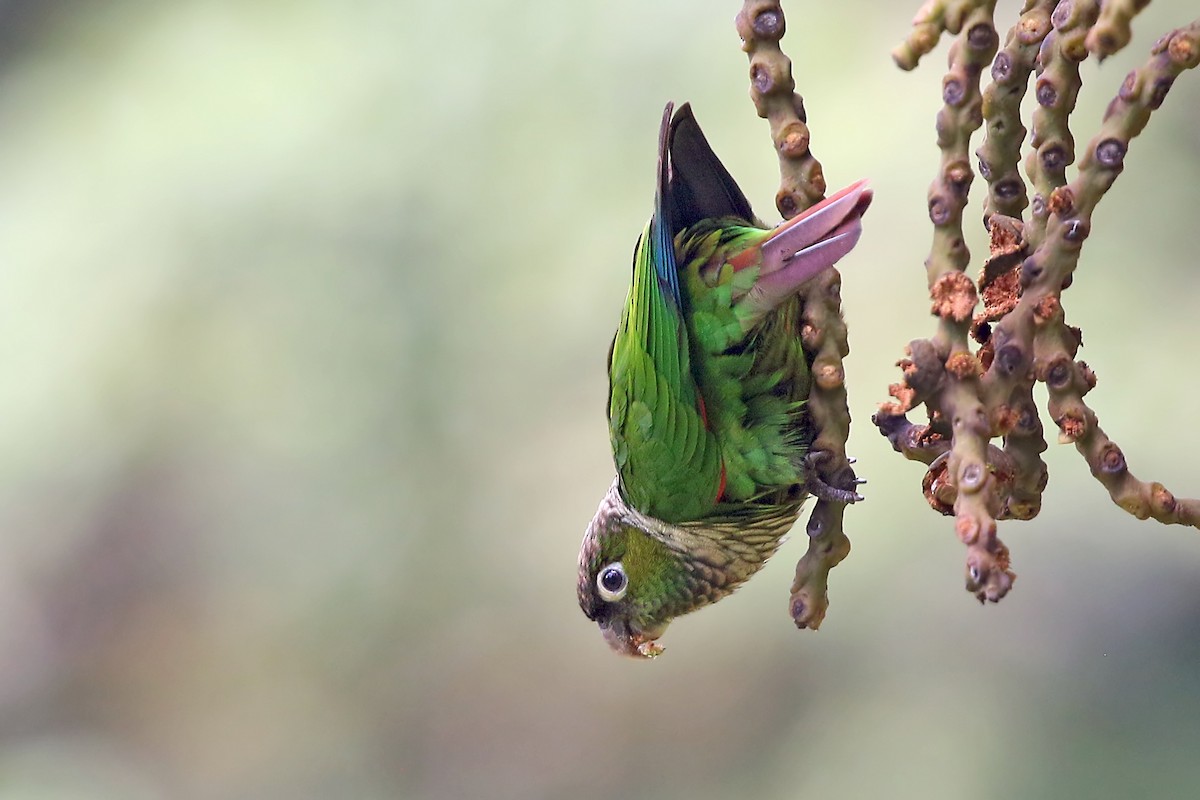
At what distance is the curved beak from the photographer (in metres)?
1.61

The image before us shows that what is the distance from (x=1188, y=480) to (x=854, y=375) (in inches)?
39.8

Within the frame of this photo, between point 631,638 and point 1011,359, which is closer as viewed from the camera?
point 1011,359

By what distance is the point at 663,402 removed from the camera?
1.45 m

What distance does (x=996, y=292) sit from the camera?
96cm

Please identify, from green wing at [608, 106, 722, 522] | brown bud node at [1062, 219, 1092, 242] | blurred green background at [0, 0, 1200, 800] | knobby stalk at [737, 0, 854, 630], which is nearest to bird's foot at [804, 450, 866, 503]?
knobby stalk at [737, 0, 854, 630]

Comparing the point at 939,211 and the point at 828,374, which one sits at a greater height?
the point at 939,211

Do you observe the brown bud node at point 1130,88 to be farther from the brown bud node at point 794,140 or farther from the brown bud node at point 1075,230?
the brown bud node at point 794,140

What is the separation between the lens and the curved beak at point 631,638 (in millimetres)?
1611

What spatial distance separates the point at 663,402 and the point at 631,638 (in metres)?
0.41

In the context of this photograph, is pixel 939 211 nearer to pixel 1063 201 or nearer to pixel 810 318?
pixel 1063 201

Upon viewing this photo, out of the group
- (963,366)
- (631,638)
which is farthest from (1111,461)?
(631,638)

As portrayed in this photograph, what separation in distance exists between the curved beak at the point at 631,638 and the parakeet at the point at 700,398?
0.18 ft

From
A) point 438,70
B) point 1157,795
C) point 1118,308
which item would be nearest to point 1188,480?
point 1118,308

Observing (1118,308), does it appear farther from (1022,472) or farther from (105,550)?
(105,550)
